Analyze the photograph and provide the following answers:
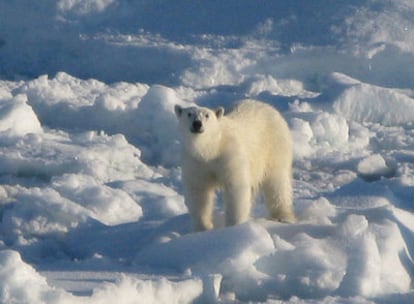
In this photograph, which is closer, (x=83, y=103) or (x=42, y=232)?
(x=42, y=232)

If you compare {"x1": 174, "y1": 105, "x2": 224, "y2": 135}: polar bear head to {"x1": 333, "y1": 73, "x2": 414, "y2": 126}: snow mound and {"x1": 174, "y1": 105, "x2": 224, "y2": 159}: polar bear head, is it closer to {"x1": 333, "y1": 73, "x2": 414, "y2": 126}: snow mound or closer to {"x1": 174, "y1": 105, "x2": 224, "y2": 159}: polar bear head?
{"x1": 174, "y1": 105, "x2": 224, "y2": 159}: polar bear head

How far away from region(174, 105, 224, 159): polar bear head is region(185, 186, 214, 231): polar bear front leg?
0.61 feet

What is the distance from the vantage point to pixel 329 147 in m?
7.75

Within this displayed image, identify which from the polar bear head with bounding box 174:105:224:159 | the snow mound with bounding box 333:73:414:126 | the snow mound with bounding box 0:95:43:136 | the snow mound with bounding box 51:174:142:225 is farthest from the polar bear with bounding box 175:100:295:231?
the snow mound with bounding box 333:73:414:126

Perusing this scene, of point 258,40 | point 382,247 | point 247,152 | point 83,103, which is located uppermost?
point 258,40

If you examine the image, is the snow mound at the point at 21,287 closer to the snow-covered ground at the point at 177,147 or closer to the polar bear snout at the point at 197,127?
the snow-covered ground at the point at 177,147

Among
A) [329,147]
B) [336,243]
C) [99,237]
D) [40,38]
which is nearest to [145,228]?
[99,237]

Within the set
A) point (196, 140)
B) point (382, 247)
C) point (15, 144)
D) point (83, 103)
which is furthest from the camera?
point (83, 103)

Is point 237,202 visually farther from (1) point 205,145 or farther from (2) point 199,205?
(1) point 205,145

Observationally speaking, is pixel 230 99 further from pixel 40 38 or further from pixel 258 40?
pixel 40 38

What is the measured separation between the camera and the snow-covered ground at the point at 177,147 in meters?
4.29

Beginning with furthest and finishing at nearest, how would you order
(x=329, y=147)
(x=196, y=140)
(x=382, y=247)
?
(x=329, y=147), (x=196, y=140), (x=382, y=247)

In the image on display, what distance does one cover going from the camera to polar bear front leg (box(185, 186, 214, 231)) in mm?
4988

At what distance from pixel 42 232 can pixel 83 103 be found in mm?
3176
